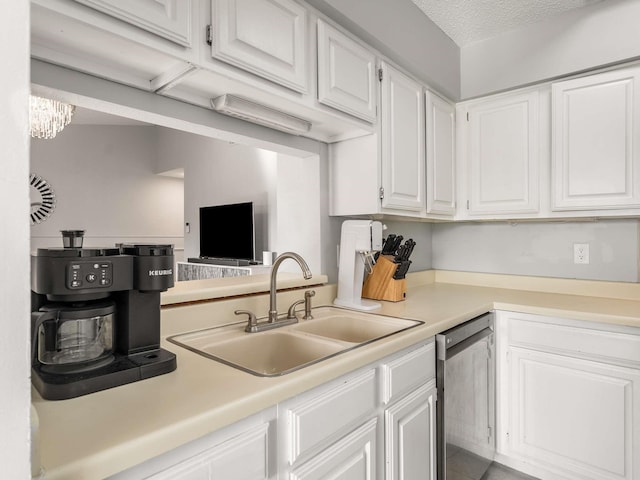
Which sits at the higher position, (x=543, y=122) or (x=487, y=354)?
(x=543, y=122)

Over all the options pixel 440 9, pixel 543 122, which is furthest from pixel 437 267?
pixel 440 9

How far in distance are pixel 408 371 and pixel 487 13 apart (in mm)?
2019

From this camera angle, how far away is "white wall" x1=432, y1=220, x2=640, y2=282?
86.7 inches

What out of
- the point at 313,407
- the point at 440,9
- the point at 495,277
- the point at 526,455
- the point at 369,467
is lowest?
the point at 526,455

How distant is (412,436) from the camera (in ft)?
4.59

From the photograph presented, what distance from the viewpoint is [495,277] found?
264 cm

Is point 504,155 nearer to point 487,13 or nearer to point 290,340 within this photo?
point 487,13

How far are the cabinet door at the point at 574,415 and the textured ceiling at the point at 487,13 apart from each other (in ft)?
6.01

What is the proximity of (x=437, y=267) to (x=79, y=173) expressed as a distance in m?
5.10

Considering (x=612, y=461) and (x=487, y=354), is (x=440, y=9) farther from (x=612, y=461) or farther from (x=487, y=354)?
(x=612, y=461)

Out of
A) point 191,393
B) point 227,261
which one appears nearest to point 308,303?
point 191,393

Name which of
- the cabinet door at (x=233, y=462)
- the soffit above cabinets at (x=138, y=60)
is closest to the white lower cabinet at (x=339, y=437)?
the cabinet door at (x=233, y=462)

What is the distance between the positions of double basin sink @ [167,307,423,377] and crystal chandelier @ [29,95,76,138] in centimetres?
290

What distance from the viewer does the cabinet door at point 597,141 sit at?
6.48 ft
